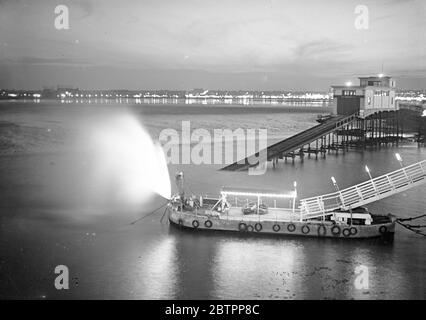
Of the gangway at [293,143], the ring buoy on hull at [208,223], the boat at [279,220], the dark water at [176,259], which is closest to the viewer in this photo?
the dark water at [176,259]

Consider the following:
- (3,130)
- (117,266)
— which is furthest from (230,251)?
(3,130)

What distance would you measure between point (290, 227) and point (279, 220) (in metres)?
0.67

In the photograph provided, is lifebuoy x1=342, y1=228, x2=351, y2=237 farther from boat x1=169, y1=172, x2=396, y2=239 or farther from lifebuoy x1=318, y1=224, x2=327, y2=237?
lifebuoy x1=318, y1=224, x2=327, y2=237

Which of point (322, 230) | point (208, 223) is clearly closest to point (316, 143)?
point (322, 230)

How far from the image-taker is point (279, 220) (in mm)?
24609

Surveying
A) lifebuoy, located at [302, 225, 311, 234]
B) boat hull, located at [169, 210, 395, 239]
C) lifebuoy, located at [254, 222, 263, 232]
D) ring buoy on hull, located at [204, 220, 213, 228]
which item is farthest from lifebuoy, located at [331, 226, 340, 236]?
ring buoy on hull, located at [204, 220, 213, 228]

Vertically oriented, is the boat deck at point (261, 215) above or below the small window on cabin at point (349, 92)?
below

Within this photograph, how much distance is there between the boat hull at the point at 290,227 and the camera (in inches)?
939

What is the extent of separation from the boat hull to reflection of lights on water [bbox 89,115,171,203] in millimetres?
8729

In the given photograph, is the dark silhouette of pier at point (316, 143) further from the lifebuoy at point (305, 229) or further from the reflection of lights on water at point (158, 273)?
the reflection of lights on water at point (158, 273)

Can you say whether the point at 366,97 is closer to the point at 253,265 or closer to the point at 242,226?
the point at 242,226

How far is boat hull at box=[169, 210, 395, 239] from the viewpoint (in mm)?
23844

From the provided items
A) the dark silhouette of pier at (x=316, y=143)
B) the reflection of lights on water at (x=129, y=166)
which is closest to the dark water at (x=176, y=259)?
the reflection of lights on water at (x=129, y=166)
